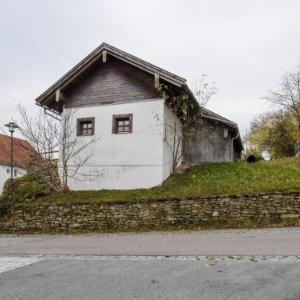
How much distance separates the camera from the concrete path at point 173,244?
9406 millimetres

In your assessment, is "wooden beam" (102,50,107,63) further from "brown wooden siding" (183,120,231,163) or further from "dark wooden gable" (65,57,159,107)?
"brown wooden siding" (183,120,231,163)

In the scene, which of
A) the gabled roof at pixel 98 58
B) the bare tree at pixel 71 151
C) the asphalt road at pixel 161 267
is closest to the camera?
the asphalt road at pixel 161 267

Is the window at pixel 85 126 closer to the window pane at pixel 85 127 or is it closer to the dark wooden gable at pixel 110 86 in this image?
the window pane at pixel 85 127

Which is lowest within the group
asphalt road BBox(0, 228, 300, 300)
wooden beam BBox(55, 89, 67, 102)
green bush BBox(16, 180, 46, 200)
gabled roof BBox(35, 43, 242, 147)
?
asphalt road BBox(0, 228, 300, 300)

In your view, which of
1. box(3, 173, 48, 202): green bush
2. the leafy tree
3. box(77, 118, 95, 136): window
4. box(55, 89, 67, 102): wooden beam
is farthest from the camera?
the leafy tree

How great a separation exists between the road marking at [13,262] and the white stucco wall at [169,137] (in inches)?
367

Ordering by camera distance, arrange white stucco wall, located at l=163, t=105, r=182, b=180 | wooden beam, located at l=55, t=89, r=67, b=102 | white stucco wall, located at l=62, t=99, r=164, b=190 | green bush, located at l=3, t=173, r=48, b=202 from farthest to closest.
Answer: wooden beam, located at l=55, t=89, r=67, b=102
green bush, located at l=3, t=173, r=48, b=202
white stucco wall, located at l=163, t=105, r=182, b=180
white stucco wall, located at l=62, t=99, r=164, b=190

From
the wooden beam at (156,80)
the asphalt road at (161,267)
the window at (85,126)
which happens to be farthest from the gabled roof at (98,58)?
the asphalt road at (161,267)

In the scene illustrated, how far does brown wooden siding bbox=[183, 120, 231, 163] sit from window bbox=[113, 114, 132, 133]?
3.85 m

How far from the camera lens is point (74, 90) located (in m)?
20.4

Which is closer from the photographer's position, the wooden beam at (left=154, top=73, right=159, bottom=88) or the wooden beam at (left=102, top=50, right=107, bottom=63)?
the wooden beam at (left=154, top=73, right=159, bottom=88)

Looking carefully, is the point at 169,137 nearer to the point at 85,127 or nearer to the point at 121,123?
the point at 121,123

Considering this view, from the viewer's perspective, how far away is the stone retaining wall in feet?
44.8

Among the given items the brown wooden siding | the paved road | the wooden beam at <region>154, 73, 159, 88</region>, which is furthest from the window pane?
the paved road
